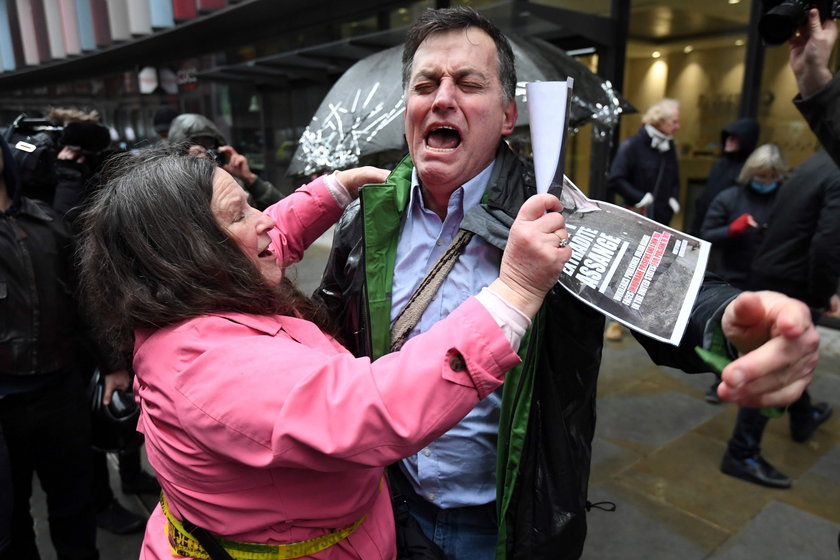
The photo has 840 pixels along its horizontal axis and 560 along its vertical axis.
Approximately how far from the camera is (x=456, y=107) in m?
1.67

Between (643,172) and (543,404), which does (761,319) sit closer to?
(543,404)

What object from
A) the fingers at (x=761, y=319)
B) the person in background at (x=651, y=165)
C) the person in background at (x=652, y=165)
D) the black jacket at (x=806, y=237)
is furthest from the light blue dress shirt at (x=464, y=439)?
the person in background at (x=651, y=165)

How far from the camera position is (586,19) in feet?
23.0

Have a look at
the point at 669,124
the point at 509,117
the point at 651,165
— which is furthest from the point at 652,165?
the point at 509,117

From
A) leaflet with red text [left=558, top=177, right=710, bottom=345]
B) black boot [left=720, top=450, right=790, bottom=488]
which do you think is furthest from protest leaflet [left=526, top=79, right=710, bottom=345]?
black boot [left=720, top=450, right=790, bottom=488]

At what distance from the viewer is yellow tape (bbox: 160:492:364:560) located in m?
1.31

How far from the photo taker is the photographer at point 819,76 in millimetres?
1718

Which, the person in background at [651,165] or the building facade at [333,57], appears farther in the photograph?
the building facade at [333,57]

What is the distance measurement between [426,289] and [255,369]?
0.69m

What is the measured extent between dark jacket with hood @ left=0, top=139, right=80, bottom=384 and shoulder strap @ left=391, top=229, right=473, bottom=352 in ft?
5.73

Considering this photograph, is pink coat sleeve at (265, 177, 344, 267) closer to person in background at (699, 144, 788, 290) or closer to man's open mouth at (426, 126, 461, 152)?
man's open mouth at (426, 126, 461, 152)

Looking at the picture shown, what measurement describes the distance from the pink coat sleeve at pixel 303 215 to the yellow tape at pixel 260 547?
3.07 feet

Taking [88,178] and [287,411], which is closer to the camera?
[287,411]

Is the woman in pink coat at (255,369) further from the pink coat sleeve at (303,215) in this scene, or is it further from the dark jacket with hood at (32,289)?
the dark jacket with hood at (32,289)
